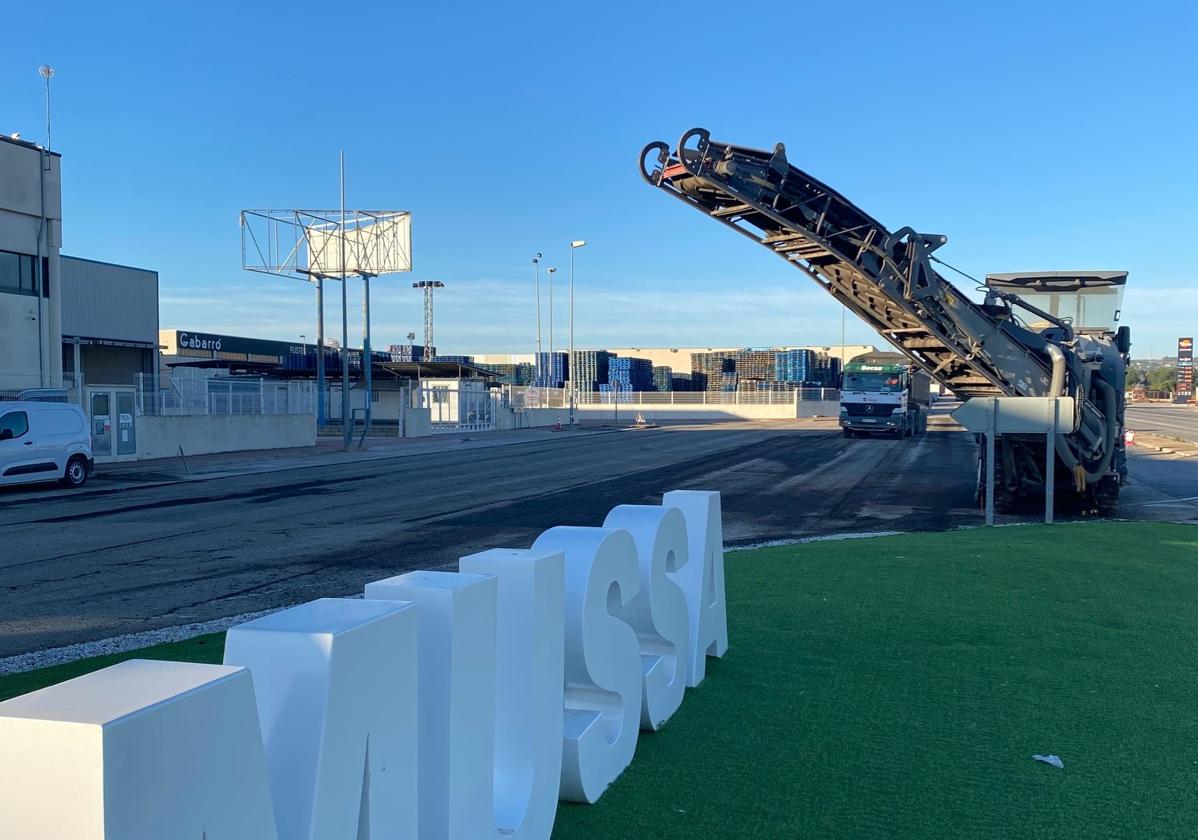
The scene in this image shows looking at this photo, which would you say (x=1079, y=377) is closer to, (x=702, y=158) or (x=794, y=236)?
(x=794, y=236)

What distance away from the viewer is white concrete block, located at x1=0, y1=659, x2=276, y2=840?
1741 millimetres

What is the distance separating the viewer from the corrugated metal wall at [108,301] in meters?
40.6

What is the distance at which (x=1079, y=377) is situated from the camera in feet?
40.2

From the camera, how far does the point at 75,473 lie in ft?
67.7

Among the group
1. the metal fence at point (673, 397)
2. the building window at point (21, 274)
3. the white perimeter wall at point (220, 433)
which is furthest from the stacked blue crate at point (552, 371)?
the building window at point (21, 274)

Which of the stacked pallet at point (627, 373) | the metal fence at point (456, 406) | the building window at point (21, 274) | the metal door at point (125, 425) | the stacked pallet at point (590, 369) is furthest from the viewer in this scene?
the stacked pallet at point (627, 373)

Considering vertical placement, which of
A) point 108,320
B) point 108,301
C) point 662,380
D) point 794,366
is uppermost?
point 108,301

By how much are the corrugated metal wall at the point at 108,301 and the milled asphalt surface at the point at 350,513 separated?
18005 millimetres

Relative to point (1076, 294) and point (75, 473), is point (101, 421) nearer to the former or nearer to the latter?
point (75, 473)

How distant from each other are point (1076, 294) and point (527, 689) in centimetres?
1340

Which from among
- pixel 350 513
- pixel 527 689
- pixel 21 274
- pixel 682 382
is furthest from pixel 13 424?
pixel 682 382

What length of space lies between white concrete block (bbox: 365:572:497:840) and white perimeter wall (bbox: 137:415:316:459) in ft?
91.5

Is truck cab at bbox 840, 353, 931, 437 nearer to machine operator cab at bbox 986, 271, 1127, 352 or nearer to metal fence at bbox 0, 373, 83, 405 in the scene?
machine operator cab at bbox 986, 271, 1127, 352

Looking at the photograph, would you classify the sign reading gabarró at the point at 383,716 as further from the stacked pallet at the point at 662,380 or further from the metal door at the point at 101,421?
the stacked pallet at the point at 662,380
